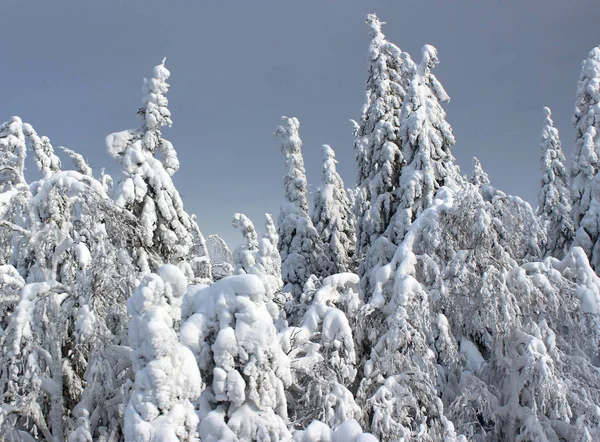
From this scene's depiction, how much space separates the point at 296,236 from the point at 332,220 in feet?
7.13

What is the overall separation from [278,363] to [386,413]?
3.01 m

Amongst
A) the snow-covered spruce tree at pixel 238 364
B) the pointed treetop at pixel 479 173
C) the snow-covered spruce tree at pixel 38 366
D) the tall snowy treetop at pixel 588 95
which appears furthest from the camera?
the pointed treetop at pixel 479 173

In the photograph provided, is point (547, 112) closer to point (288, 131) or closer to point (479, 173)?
point (479, 173)

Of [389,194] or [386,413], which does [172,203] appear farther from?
[389,194]

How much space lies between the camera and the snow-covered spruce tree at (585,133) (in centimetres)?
2042

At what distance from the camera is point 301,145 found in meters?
26.9

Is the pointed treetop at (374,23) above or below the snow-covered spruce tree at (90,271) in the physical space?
above

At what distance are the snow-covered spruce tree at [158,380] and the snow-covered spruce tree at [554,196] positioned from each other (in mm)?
21740

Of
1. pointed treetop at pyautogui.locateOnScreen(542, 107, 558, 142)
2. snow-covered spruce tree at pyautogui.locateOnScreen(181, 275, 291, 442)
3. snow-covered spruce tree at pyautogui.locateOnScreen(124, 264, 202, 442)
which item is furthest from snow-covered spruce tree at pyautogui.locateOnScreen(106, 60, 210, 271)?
pointed treetop at pyautogui.locateOnScreen(542, 107, 558, 142)

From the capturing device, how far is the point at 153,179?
10555 millimetres

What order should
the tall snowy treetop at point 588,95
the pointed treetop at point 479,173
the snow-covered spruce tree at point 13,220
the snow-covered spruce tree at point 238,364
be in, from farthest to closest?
the pointed treetop at point 479,173, the tall snowy treetop at point 588,95, the snow-covered spruce tree at point 13,220, the snow-covered spruce tree at point 238,364

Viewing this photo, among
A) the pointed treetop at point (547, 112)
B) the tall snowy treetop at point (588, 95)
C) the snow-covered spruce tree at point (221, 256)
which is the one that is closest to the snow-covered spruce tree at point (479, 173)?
the pointed treetop at point (547, 112)

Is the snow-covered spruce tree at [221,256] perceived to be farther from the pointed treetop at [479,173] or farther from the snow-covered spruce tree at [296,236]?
the pointed treetop at [479,173]

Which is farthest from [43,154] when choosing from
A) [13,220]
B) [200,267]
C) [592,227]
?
[592,227]
